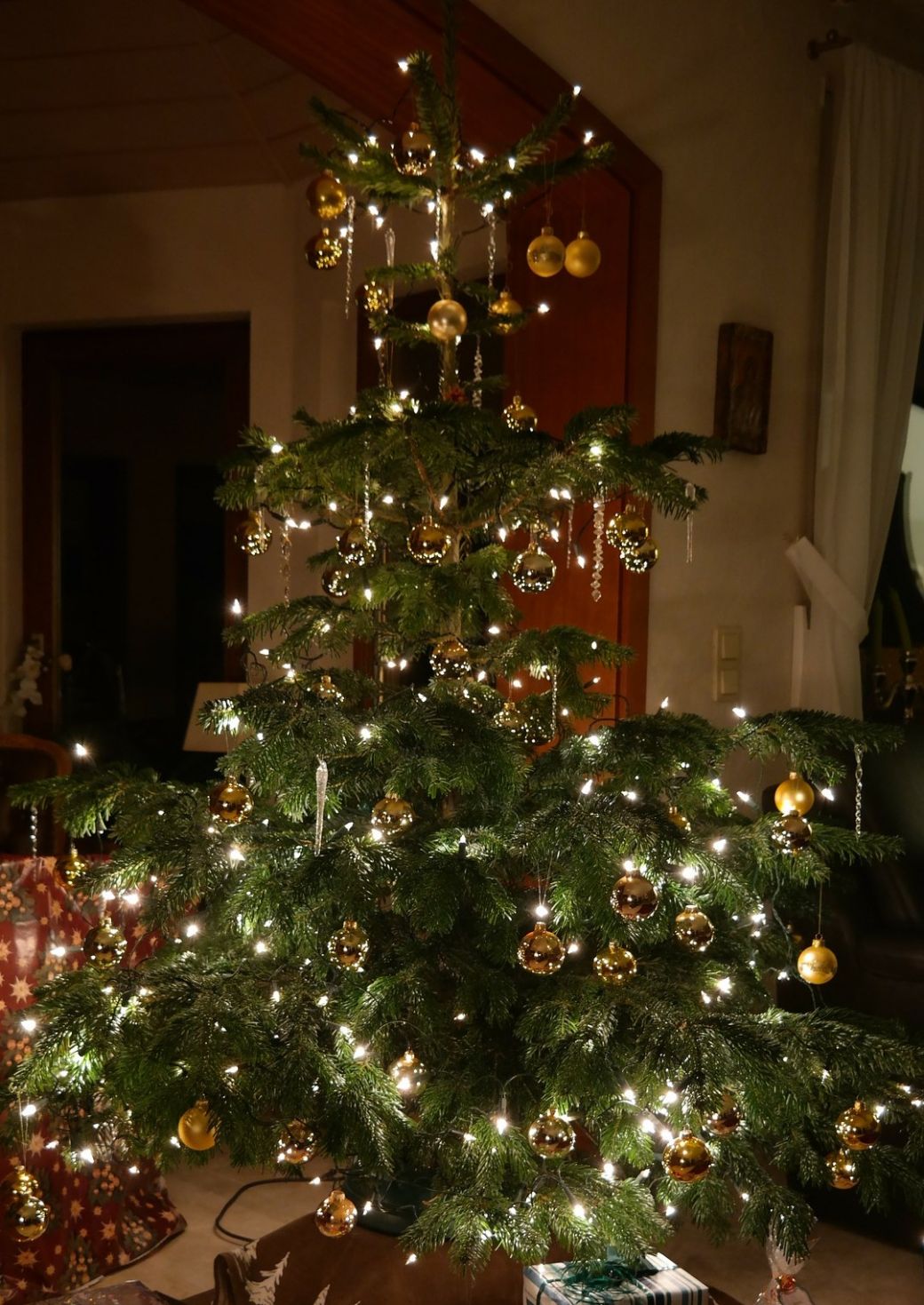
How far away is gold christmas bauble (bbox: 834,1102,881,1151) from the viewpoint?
5.70 feet

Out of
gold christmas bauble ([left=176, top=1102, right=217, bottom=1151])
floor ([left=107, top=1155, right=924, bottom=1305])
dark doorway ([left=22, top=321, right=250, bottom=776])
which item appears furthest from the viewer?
dark doorway ([left=22, top=321, right=250, bottom=776])

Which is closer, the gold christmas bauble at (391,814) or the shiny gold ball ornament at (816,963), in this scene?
the gold christmas bauble at (391,814)

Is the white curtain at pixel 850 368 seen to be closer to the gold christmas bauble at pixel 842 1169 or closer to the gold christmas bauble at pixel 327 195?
the gold christmas bauble at pixel 842 1169

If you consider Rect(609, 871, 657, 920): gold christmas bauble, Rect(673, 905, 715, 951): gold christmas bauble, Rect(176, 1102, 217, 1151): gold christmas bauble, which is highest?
Rect(609, 871, 657, 920): gold christmas bauble

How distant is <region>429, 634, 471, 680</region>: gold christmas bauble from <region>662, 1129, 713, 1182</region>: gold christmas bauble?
698mm

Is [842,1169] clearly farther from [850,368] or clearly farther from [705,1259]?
[850,368]

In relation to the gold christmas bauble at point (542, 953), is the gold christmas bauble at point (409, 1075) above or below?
below

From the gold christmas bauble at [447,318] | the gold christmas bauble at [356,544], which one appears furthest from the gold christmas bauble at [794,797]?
the gold christmas bauble at [447,318]

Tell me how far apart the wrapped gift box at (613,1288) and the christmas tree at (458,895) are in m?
0.11

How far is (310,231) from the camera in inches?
151

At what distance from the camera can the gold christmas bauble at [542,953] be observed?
5.19 feet

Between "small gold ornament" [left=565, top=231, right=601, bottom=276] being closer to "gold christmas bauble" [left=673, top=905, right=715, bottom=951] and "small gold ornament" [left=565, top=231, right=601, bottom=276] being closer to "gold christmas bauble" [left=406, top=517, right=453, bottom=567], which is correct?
"gold christmas bauble" [left=406, top=517, right=453, bottom=567]

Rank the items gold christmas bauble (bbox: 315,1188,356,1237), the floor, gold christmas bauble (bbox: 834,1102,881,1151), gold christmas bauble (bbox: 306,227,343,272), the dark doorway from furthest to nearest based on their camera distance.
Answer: the dark doorway, the floor, gold christmas bauble (bbox: 306,227,343,272), gold christmas bauble (bbox: 834,1102,881,1151), gold christmas bauble (bbox: 315,1188,356,1237)

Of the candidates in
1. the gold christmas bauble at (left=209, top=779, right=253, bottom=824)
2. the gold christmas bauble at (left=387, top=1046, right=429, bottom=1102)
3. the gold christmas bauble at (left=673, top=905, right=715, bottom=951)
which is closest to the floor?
the gold christmas bauble at (left=387, top=1046, right=429, bottom=1102)
